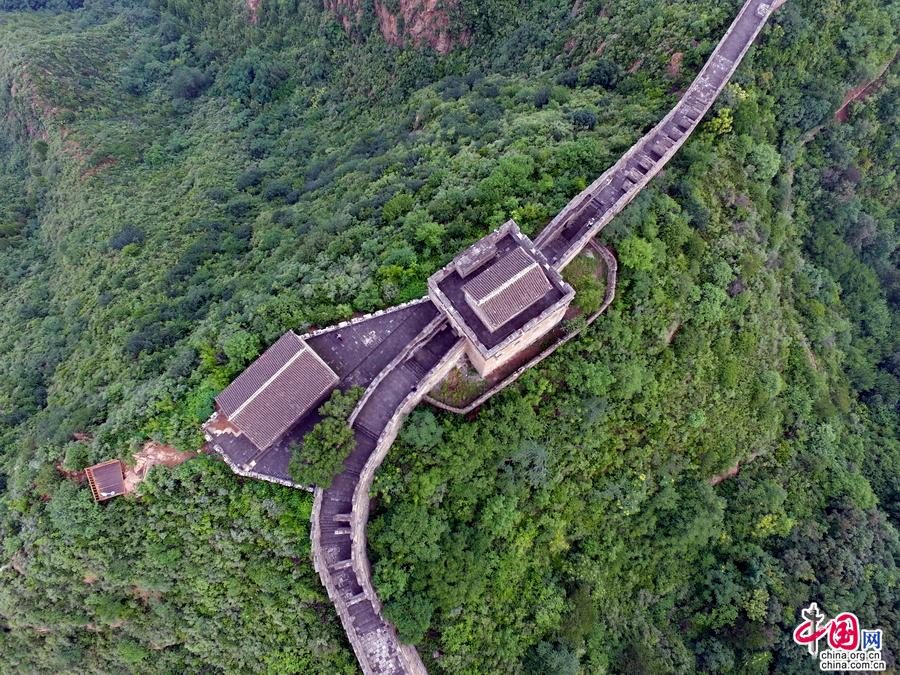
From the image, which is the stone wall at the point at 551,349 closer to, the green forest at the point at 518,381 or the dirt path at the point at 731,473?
the green forest at the point at 518,381

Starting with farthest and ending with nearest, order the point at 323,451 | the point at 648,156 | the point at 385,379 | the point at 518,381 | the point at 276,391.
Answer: the point at 648,156 → the point at 518,381 → the point at 385,379 → the point at 276,391 → the point at 323,451

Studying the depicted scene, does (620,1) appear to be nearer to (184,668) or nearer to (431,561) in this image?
(431,561)

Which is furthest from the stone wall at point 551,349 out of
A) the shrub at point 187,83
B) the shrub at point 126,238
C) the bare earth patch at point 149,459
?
the shrub at point 187,83

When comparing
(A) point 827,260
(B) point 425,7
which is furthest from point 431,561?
(B) point 425,7

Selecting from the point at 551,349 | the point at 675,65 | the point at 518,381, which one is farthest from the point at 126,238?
the point at 675,65

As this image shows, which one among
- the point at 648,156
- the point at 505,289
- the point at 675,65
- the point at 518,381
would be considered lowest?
the point at 518,381

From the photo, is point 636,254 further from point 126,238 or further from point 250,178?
point 126,238

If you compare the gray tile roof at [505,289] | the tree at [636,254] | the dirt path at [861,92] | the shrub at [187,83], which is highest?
the shrub at [187,83]

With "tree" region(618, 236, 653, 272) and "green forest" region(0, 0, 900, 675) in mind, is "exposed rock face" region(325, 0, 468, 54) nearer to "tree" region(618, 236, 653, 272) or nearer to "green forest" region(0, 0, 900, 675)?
"green forest" region(0, 0, 900, 675)
